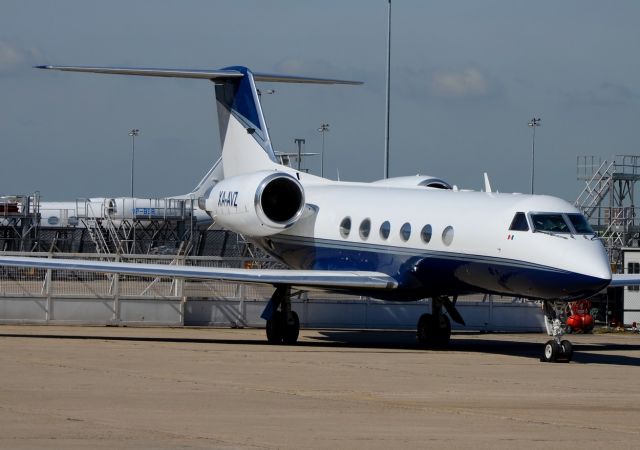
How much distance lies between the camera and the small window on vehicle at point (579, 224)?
2139cm

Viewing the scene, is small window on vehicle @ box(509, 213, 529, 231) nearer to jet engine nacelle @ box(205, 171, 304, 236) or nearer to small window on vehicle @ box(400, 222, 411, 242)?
small window on vehicle @ box(400, 222, 411, 242)

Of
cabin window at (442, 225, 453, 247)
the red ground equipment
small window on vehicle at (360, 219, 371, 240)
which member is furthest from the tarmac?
the red ground equipment

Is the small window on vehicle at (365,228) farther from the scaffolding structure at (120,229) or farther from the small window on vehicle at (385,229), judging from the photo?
the scaffolding structure at (120,229)

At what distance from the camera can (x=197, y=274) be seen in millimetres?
23734

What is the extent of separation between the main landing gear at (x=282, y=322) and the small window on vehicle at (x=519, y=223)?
5.29m

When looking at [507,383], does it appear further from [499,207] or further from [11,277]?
[11,277]

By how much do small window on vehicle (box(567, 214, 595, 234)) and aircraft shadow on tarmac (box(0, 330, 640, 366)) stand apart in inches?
86.0

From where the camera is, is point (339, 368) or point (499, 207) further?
point (499, 207)

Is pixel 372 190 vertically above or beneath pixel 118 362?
above

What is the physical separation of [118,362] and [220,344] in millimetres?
5135

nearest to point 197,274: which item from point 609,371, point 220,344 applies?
point 220,344

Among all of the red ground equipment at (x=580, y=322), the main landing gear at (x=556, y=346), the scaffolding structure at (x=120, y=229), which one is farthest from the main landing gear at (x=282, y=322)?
the scaffolding structure at (x=120, y=229)

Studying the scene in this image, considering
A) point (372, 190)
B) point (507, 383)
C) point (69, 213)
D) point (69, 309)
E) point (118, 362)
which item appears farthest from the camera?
point (69, 213)

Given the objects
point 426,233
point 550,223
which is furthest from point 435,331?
point 550,223
